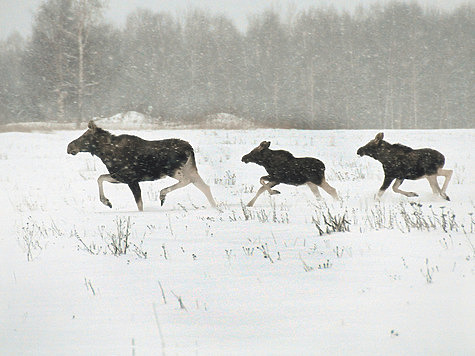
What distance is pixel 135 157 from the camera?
379 inches

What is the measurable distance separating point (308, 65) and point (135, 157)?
4067 centimetres

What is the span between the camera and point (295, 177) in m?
10.1

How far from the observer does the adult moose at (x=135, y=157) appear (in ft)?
31.4

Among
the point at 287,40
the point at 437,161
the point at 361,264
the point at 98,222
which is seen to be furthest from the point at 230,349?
the point at 287,40

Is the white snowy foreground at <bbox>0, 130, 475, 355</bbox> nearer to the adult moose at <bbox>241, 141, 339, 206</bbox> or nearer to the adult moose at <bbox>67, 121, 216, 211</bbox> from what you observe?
the adult moose at <bbox>67, 121, 216, 211</bbox>

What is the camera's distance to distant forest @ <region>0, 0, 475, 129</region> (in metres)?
46.6

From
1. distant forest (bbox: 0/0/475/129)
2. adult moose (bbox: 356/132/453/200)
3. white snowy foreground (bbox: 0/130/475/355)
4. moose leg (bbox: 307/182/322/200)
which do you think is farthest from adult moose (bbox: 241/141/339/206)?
distant forest (bbox: 0/0/475/129)

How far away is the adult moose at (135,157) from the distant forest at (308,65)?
35.2 m

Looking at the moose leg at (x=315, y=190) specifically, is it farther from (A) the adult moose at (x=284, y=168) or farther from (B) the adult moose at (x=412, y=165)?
(B) the adult moose at (x=412, y=165)

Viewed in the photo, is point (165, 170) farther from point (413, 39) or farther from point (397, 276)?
point (413, 39)

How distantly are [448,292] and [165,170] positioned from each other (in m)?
6.84

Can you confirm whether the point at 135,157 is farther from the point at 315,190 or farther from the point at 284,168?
the point at 315,190

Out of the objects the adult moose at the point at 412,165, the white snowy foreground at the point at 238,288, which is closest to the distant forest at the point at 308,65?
the adult moose at the point at 412,165

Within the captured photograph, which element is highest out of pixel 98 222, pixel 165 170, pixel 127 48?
pixel 127 48
